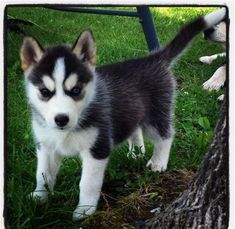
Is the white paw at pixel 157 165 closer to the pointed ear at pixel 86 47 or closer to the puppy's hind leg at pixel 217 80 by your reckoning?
the puppy's hind leg at pixel 217 80

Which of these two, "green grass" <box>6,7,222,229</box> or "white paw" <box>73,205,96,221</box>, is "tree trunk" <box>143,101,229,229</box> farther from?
"white paw" <box>73,205,96,221</box>

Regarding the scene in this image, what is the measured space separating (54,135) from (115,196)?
39 centimetres

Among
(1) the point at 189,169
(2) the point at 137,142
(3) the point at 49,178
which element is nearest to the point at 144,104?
(2) the point at 137,142

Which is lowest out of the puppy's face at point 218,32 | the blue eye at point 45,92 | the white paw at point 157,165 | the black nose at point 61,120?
the white paw at point 157,165

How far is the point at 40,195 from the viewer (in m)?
2.50

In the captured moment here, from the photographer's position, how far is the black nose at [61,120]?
7.28 ft

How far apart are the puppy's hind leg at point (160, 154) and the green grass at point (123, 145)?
0.03 meters

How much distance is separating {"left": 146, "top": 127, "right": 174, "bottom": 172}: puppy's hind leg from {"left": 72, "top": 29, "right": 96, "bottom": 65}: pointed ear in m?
0.50

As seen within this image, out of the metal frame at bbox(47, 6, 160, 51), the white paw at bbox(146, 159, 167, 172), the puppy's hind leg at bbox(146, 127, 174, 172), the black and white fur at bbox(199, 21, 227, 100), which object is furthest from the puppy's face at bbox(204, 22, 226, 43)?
the white paw at bbox(146, 159, 167, 172)

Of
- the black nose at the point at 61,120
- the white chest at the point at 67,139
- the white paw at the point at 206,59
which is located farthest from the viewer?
the white paw at the point at 206,59

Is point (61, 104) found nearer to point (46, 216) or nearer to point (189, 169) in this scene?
point (46, 216)

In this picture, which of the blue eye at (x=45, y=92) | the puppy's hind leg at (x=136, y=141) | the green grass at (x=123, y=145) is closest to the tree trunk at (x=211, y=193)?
the green grass at (x=123, y=145)

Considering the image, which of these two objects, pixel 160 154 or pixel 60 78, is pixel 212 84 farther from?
pixel 60 78

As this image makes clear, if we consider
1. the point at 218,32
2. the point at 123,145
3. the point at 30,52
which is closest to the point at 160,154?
the point at 123,145
